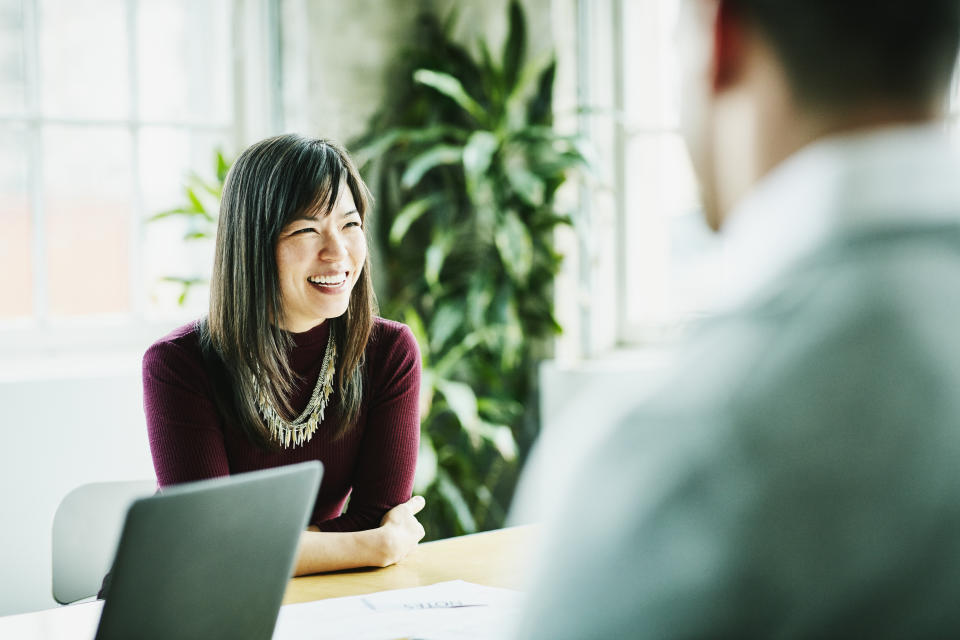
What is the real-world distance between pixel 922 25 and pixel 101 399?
2.89 m

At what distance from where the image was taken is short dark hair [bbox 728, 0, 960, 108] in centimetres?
36

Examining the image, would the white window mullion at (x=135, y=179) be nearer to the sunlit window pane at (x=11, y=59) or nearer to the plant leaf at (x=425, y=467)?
the sunlit window pane at (x=11, y=59)

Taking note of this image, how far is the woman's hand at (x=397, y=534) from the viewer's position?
1729mm

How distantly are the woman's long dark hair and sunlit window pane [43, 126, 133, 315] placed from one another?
1.66m

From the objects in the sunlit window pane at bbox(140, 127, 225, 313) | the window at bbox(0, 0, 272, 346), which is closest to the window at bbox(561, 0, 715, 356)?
the window at bbox(0, 0, 272, 346)

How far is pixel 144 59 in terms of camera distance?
3574mm

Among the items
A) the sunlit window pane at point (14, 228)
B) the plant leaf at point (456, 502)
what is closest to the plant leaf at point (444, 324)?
the plant leaf at point (456, 502)

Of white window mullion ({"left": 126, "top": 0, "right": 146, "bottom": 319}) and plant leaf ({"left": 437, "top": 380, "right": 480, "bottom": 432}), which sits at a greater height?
white window mullion ({"left": 126, "top": 0, "right": 146, "bottom": 319})

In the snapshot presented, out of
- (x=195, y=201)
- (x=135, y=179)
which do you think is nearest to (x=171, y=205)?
(x=135, y=179)

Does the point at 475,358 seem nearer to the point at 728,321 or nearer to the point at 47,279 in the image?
the point at 47,279

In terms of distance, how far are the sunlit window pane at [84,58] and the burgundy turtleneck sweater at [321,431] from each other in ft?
5.94

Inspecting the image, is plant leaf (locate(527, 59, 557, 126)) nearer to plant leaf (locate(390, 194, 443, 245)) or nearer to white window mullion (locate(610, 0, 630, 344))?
white window mullion (locate(610, 0, 630, 344))

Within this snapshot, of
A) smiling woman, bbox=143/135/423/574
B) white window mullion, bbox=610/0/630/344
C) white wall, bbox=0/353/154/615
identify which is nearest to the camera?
smiling woman, bbox=143/135/423/574

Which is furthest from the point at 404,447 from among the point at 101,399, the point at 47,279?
the point at 47,279
